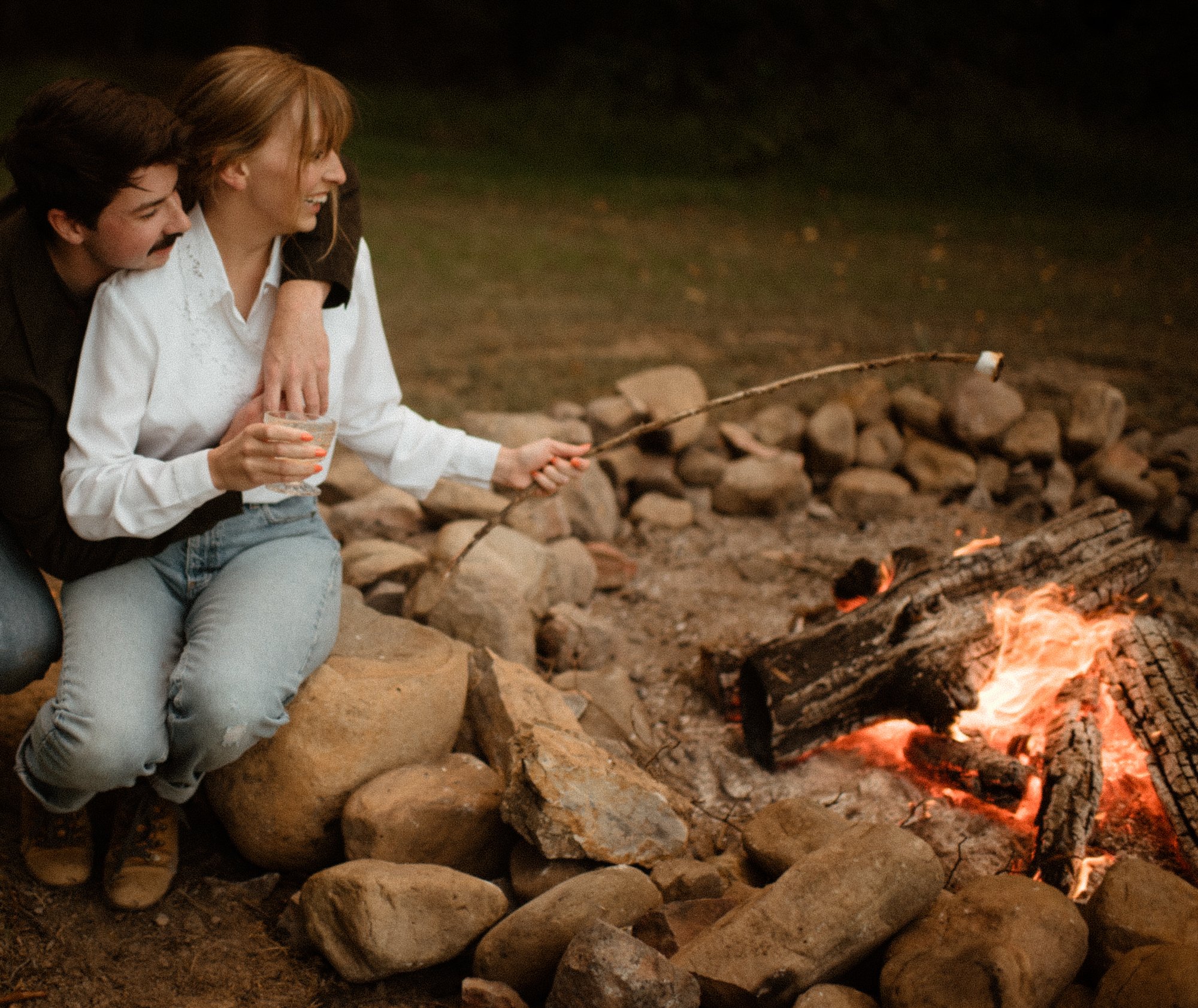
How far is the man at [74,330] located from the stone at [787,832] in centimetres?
123

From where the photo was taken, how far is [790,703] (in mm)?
2502

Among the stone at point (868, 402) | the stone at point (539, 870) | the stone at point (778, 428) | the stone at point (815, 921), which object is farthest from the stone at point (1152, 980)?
the stone at point (868, 402)

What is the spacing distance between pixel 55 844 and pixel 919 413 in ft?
11.0

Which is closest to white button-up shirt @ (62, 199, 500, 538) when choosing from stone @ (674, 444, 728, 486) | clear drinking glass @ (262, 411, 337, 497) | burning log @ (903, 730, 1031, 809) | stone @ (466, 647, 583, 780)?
clear drinking glass @ (262, 411, 337, 497)

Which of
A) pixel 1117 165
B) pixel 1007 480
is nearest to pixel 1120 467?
pixel 1007 480

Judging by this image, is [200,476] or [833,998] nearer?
[833,998]

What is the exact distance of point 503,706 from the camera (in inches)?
91.4

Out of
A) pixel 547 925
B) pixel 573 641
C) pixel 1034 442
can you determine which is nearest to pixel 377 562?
pixel 573 641

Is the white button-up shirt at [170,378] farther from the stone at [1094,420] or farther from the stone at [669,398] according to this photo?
the stone at [1094,420]

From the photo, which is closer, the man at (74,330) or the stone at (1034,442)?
the man at (74,330)

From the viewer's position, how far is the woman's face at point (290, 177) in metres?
1.97

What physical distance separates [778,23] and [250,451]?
38.7 ft

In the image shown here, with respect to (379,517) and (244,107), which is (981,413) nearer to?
(379,517)

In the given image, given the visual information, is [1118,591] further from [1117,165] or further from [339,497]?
[1117,165]
